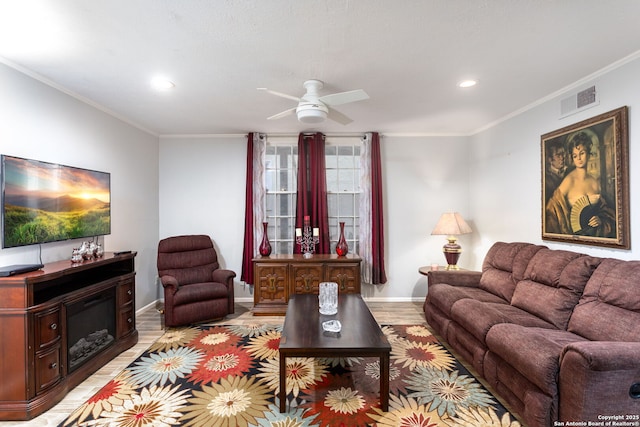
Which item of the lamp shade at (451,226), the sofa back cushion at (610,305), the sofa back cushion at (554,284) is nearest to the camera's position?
the sofa back cushion at (610,305)

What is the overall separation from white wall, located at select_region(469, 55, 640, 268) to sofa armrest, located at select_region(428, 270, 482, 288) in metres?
0.74

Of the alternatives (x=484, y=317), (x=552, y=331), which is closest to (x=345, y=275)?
(x=484, y=317)

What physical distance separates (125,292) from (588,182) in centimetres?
457

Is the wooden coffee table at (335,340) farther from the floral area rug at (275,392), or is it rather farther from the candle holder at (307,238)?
the candle holder at (307,238)

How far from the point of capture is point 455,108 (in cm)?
353

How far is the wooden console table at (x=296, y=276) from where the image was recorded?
4.09 meters

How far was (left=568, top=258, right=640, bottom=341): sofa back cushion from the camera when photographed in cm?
197

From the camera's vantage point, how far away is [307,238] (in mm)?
4371

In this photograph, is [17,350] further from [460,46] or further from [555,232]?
[555,232]

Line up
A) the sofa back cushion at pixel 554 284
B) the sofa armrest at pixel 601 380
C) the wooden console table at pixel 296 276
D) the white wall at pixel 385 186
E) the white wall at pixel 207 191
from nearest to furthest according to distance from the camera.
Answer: the sofa armrest at pixel 601 380, the sofa back cushion at pixel 554 284, the white wall at pixel 385 186, the wooden console table at pixel 296 276, the white wall at pixel 207 191

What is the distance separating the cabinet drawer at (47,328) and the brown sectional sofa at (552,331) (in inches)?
128

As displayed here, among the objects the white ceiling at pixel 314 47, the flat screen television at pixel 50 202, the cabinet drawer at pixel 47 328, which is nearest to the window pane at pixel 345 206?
the white ceiling at pixel 314 47

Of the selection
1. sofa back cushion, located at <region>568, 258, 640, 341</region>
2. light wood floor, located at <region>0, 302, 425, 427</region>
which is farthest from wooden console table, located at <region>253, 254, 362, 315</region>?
sofa back cushion, located at <region>568, 258, 640, 341</region>

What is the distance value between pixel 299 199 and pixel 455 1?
10.4ft
